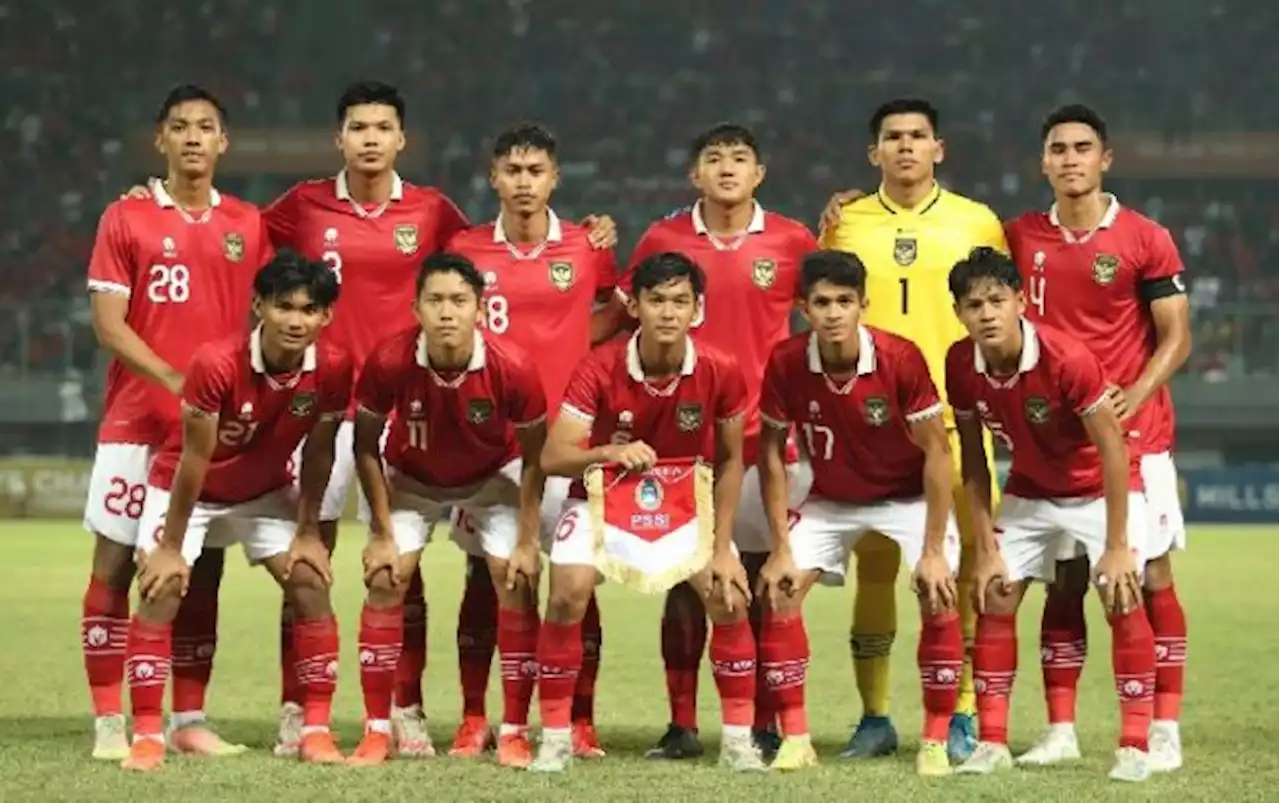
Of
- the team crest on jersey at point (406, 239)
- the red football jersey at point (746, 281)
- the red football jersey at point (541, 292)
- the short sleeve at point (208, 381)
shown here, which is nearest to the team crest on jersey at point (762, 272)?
the red football jersey at point (746, 281)

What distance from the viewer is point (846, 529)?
5480 mm

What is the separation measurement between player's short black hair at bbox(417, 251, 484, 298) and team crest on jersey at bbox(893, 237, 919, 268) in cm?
125

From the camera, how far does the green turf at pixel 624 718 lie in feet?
16.1

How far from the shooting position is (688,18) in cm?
2300

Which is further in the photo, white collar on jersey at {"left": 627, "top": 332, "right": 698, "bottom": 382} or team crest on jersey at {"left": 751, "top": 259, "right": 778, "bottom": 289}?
team crest on jersey at {"left": 751, "top": 259, "right": 778, "bottom": 289}

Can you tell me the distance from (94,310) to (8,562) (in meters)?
8.17

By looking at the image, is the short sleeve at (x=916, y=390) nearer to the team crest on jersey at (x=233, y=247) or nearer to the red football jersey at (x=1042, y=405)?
the red football jersey at (x=1042, y=405)

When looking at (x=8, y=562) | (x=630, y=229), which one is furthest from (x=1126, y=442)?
(x=630, y=229)

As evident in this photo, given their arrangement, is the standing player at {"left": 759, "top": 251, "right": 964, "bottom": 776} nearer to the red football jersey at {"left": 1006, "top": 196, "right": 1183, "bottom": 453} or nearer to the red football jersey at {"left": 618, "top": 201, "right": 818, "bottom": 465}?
the red football jersey at {"left": 618, "top": 201, "right": 818, "bottom": 465}

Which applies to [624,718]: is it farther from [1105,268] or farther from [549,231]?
[1105,268]

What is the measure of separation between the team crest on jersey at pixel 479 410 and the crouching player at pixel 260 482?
0.33 meters

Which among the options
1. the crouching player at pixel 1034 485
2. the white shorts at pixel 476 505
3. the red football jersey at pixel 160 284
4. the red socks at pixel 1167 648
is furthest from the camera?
the red football jersey at pixel 160 284

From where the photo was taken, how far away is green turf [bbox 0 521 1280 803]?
16.1 feet

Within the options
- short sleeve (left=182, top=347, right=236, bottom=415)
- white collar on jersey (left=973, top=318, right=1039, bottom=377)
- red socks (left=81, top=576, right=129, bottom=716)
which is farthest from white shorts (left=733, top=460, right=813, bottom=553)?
red socks (left=81, top=576, right=129, bottom=716)
